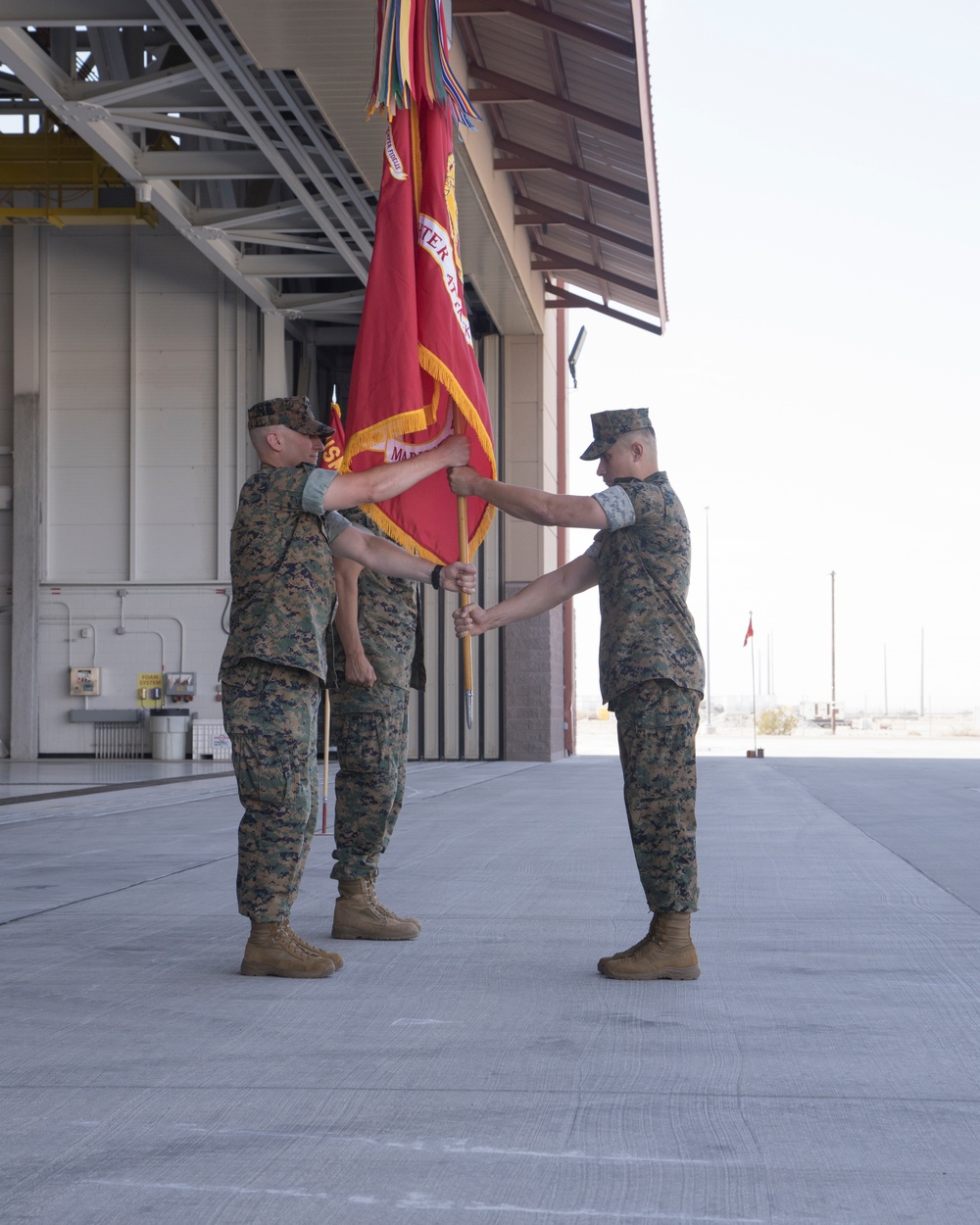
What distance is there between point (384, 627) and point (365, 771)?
513 millimetres

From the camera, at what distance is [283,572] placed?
A: 4082 mm

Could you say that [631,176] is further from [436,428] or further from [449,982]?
[449,982]

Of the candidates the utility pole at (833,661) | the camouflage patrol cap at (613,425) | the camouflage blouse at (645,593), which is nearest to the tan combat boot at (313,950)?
the camouflage blouse at (645,593)

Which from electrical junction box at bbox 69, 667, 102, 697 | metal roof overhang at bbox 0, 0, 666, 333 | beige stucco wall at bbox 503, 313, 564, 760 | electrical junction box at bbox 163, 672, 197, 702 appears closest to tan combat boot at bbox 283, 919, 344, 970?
metal roof overhang at bbox 0, 0, 666, 333

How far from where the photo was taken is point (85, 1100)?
2771 mm

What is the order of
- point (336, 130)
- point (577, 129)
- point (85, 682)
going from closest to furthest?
point (336, 130) < point (577, 129) < point (85, 682)

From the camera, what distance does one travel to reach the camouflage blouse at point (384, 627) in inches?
183

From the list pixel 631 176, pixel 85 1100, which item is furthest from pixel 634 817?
pixel 631 176

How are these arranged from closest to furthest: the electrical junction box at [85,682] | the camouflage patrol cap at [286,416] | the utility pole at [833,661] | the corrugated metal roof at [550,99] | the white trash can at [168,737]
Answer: the camouflage patrol cap at [286,416] → the corrugated metal roof at [550,99] → the white trash can at [168,737] → the electrical junction box at [85,682] → the utility pole at [833,661]

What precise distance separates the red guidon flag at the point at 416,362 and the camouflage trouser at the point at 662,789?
1316mm

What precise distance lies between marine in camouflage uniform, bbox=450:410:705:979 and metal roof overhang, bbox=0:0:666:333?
798cm

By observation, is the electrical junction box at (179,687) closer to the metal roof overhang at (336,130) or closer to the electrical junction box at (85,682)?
the electrical junction box at (85,682)

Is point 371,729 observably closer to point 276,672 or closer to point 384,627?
point 384,627

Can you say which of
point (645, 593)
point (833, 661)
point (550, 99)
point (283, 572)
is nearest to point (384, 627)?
point (283, 572)
